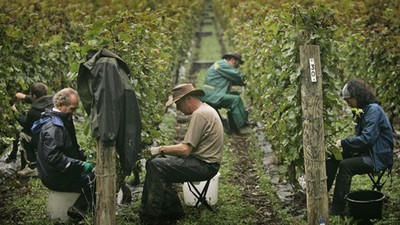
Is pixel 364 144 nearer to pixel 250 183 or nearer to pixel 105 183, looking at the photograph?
pixel 250 183

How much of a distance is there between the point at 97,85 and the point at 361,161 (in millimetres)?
2855

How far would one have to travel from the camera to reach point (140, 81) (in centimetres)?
654

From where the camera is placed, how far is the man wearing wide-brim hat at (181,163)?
19.6 ft

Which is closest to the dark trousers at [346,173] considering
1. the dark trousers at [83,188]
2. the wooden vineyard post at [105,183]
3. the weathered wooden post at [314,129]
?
the weathered wooden post at [314,129]

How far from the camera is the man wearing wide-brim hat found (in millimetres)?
5973

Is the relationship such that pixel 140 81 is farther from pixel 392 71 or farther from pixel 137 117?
pixel 392 71

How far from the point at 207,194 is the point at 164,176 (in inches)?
34.0

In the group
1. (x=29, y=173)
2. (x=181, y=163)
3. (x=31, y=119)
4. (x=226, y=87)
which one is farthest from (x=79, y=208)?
(x=226, y=87)

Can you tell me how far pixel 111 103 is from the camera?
4.98 m

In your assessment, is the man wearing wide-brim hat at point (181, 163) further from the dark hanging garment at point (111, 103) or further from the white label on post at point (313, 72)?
the white label on post at point (313, 72)

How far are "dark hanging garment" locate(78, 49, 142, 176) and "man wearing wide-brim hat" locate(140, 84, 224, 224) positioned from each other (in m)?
0.68

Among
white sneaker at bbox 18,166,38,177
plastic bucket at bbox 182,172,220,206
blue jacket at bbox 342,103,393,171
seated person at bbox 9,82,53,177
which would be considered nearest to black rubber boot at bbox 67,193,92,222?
plastic bucket at bbox 182,172,220,206

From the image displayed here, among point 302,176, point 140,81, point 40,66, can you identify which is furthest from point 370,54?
point 40,66

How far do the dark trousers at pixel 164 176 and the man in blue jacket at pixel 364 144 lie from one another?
1.38 meters
